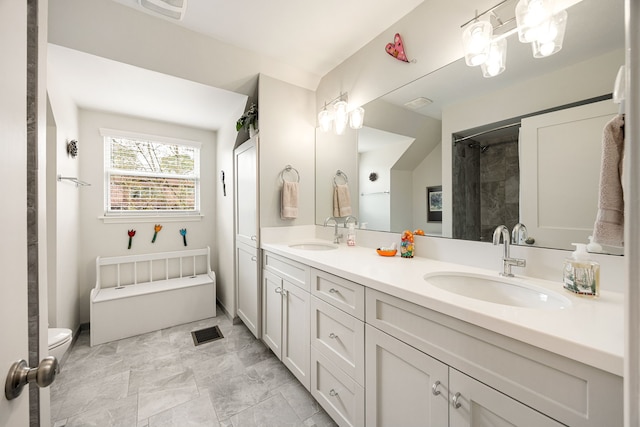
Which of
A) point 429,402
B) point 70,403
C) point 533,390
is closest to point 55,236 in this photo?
point 70,403

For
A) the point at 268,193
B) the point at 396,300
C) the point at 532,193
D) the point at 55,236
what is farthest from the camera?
the point at 268,193

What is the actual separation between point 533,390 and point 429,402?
35 cm

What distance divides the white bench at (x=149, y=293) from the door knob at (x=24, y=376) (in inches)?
90.6

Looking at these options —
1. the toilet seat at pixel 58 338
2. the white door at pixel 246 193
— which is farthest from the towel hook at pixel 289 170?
the toilet seat at pixel 58 338

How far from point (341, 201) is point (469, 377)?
161 centimetres

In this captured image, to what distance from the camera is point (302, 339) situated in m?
1.60

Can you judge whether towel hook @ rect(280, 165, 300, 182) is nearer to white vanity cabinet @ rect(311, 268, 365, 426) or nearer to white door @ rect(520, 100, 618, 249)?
white vanity cabinet @ rect(311, 268, 365, 426)

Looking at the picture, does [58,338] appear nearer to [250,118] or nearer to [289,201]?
[289,201]

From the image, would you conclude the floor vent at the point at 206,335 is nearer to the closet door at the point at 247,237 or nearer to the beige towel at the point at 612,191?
→ the closet door at the point at 247,237

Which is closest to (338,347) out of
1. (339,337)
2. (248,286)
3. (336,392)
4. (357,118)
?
(339,337)

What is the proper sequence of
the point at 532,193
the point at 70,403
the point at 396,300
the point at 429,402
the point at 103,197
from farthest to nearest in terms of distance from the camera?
the point at 103,197 < the point at 70,403 < the point at 532,193 < the point at 396,300 < the point at 429,402

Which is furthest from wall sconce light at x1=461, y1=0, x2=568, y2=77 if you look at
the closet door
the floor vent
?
the floor vent

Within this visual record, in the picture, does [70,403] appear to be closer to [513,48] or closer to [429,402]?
[429,402]

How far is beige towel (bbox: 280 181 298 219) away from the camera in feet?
7.23
